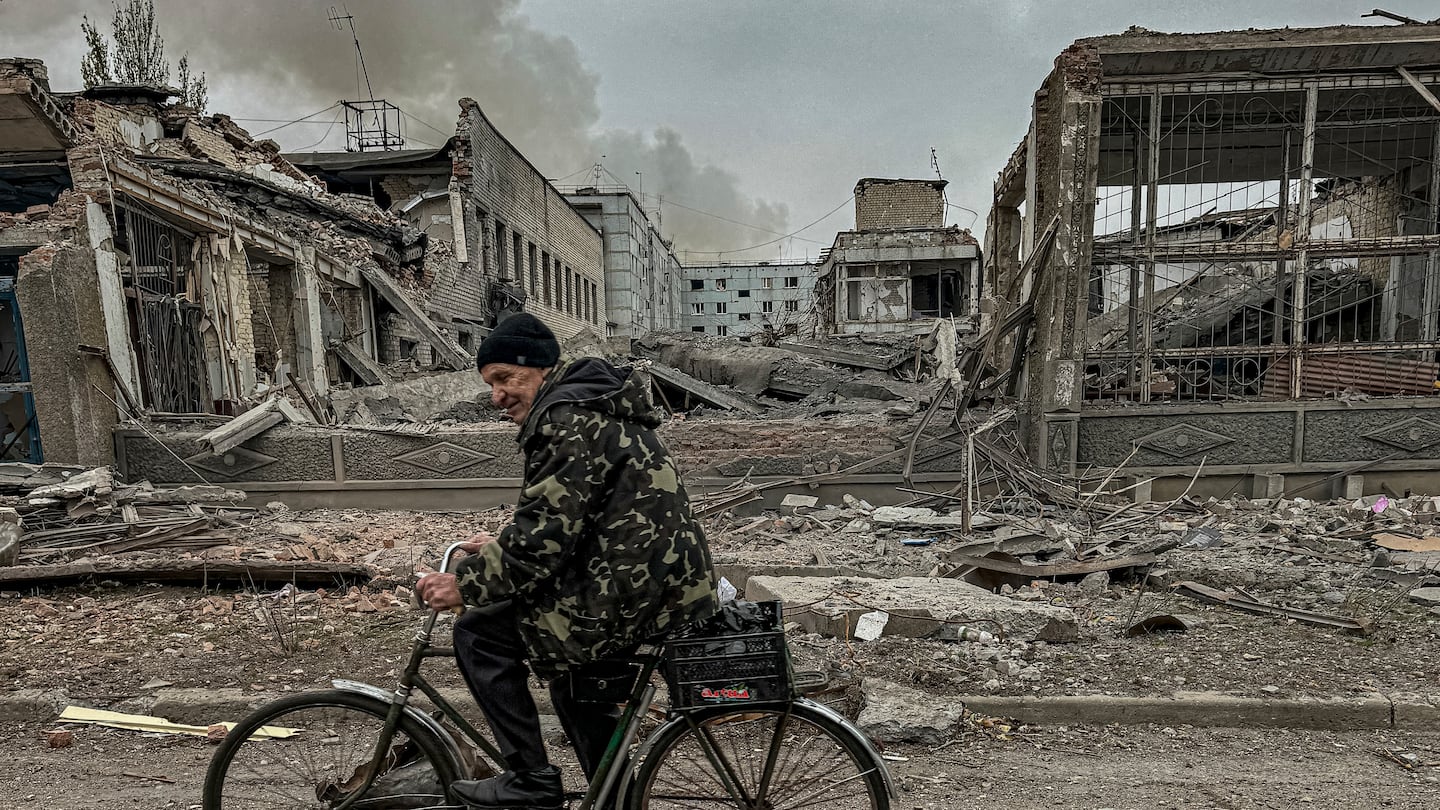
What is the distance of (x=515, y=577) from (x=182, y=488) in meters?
7.66

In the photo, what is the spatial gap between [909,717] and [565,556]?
2324mm

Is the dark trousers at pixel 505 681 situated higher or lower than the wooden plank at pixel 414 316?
lower

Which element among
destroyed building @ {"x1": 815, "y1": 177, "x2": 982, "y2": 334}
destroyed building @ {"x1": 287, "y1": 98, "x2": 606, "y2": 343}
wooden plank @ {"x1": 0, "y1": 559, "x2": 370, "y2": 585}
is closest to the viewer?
wooden plank @ {"x1": 0, "y1": 559, "x2": 370, "y2": 585}

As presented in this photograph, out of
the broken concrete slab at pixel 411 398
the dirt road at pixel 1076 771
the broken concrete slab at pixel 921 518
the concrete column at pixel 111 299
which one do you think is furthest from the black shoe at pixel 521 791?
the broken concrete slab at pixel 411 398

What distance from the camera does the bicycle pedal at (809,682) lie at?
225 cm

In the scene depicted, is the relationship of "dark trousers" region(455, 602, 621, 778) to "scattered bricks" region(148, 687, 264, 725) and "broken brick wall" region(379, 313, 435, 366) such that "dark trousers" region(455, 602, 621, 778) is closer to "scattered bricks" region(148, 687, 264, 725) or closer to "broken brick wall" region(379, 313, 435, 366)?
"scattered bricks" region(148, 687, 264, 725)

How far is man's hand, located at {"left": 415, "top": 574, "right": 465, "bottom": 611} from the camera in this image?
7.01 ft

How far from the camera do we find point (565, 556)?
2.07 metres

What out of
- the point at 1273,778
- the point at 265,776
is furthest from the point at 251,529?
the point at 1273,778

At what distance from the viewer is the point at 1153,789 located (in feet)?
10.4


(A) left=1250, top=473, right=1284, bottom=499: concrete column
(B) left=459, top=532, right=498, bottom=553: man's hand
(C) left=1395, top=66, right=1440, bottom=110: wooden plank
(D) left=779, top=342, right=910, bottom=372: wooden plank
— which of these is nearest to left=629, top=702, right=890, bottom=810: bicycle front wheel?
(B) left=459, top=532, right=498, bottom=553: man's hand

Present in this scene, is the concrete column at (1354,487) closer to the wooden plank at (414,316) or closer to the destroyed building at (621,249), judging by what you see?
the wooden plank at (414,316)

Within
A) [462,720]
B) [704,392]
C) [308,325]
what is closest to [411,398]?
[308,325]

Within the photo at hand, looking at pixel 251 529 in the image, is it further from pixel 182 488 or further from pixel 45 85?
pixel 45 85
